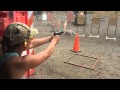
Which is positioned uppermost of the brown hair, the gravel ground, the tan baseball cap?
the tan baseball cap

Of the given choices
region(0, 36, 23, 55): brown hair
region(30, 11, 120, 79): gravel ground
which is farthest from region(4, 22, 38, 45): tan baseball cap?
region(30, 11, 120, 79): gravel ground

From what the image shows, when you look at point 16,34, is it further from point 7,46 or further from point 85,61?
point 85,61

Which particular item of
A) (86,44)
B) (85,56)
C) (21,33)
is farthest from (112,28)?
(21,33)

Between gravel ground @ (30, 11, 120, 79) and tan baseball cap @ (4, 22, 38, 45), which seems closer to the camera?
tan baseball cap @ (4, 22, 38, 45)

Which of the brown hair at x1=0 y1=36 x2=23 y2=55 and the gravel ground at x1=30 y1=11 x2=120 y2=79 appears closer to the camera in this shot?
the brown hair at x1=0 y1=36 x2=23 y2=55

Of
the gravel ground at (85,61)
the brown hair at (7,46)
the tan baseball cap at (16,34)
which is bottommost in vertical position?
the gravel ground at (85,61)

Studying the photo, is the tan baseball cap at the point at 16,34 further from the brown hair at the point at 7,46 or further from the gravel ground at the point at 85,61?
the gravel ground at the point at 85,61

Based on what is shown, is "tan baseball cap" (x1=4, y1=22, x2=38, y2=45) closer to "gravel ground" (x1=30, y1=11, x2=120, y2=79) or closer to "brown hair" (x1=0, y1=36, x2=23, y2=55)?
"brown hair" (x1=0, y1=36, x2=23, y2=55)

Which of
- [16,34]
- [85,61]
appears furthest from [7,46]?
[85,61]

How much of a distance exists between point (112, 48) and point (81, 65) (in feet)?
8.08

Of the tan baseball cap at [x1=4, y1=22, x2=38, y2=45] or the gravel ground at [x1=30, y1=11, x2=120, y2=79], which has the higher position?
the tan baseball cap at [x1=4, y1=22, x2=38, y2=45]

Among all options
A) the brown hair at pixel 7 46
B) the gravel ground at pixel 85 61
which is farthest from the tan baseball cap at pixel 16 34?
the gravel ground at pixel 85 61
